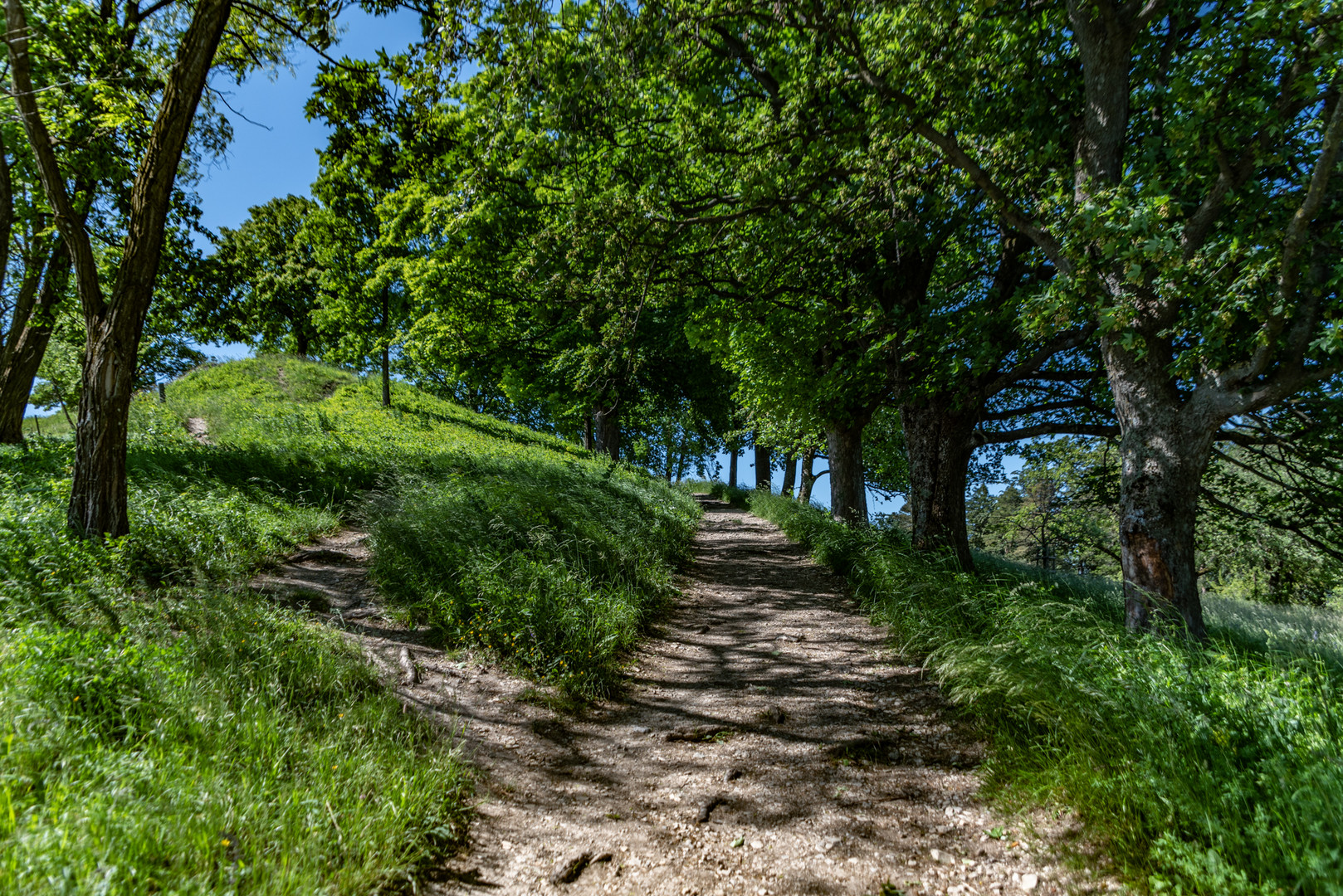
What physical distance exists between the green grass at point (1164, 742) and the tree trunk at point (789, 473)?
19.9 metres

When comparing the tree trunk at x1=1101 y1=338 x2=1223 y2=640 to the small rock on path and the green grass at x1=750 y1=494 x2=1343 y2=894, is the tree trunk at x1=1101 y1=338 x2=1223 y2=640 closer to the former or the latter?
the green grass at x1=750 y1=494 x2=1343 y2=894

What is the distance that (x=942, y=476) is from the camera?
8.41m

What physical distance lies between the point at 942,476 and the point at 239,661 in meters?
8.35

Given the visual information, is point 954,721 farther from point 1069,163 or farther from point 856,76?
point 856,76

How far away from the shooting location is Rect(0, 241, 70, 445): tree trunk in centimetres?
1009

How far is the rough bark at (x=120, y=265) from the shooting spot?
5488mm

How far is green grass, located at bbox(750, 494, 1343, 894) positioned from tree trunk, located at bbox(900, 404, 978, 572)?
9.99 ft

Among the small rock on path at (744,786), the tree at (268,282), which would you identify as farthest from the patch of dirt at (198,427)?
the small rock on path at (744,786)

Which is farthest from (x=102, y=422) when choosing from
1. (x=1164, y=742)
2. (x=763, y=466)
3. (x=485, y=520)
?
(x=763, y=466)

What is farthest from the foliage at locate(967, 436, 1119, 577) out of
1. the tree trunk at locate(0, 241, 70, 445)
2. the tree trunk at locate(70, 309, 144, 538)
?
the tree trunk at locate(0, 241, 70, 445)

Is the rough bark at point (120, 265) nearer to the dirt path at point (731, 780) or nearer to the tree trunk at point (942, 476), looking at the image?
the dirt path at point (731, 780)

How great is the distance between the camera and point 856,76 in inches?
243

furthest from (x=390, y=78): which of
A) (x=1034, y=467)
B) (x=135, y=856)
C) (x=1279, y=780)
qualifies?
(x=1034, y=467)

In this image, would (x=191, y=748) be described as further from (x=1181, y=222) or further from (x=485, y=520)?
(x=1181, y=222)
